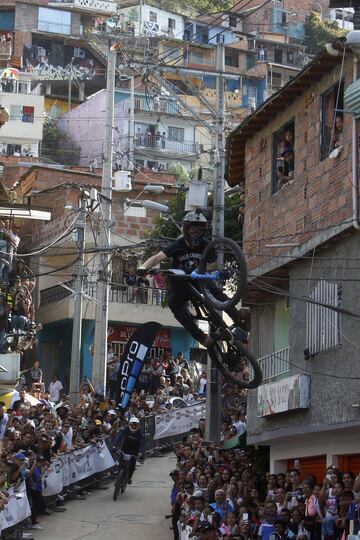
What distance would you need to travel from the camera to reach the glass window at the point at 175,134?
77.6m

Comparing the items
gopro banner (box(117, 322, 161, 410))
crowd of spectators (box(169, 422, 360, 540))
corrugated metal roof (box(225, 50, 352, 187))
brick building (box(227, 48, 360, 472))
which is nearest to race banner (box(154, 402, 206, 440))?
gopro banner (box(117, 322, 161, 410))

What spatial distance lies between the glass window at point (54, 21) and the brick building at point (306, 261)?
227 ft

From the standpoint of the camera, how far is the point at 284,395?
2352cm

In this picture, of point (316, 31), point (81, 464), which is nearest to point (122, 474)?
point (81, 464)

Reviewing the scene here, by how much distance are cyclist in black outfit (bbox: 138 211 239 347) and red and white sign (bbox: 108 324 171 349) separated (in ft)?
113

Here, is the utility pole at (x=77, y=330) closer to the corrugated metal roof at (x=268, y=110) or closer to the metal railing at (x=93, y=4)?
the corrugated metal roof at (x=268, y=110)

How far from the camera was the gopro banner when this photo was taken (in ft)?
94.0

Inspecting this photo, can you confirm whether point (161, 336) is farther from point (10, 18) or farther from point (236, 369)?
→ point (10, 18)

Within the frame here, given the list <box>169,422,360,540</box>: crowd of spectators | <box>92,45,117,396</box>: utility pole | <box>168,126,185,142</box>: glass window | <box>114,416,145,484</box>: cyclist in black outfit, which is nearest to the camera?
<box>169,422,360,540</box>: crowd of spectators

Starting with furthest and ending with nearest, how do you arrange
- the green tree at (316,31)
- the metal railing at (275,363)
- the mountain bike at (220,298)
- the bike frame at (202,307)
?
the green tree at (316,31) → the metal railing at (275,363) → the bike frame at (202,307) → the mountain bike at (220,298)

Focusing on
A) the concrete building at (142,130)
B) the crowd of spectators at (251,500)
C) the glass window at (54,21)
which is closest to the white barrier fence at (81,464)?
the crowd of spectators at (251,500)

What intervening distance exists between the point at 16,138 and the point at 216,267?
57.8 meters

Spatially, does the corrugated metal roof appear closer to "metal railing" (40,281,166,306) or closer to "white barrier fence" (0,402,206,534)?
"white barrier fence" (0,402,206,534)

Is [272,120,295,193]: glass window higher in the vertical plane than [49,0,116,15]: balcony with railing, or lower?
lower
